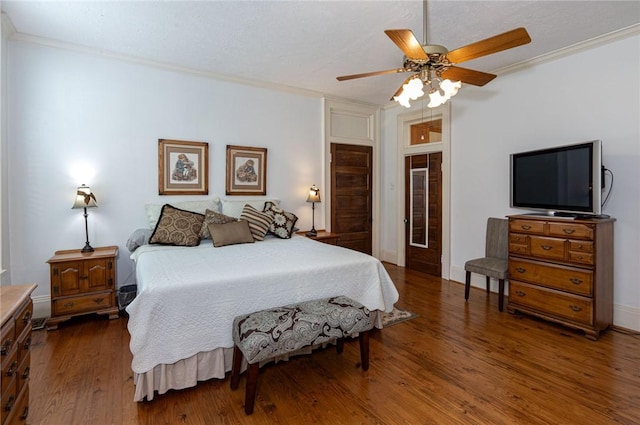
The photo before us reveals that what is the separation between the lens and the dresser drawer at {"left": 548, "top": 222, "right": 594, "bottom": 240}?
113 inches

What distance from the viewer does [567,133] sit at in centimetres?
349

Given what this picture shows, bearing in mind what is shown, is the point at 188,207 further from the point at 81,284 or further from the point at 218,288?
the point at 218,288

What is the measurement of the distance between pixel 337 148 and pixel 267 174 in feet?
4.35

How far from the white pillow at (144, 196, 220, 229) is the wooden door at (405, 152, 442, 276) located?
3.13 meters

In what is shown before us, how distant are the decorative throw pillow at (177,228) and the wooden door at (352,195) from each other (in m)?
2.35

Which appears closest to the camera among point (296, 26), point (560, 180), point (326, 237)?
point (296, 26)

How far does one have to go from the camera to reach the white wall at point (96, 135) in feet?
10.8

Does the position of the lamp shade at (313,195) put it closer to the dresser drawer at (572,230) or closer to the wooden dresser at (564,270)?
the wooden dresser at (564,270)

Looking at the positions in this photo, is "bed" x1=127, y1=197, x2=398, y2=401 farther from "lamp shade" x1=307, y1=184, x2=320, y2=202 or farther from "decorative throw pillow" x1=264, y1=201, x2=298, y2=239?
"lamp shade" x1=307, y1=184, x2=320, y2=202

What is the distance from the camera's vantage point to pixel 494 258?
3988 millimetres

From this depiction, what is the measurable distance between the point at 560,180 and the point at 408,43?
2287 millimetres

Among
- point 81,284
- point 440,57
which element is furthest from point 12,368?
point 440,57

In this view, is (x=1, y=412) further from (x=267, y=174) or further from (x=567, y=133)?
(x=567, y=133)

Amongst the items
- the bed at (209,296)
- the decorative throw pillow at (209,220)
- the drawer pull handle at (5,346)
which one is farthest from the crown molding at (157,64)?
the drawer pull handle at (5,346)
